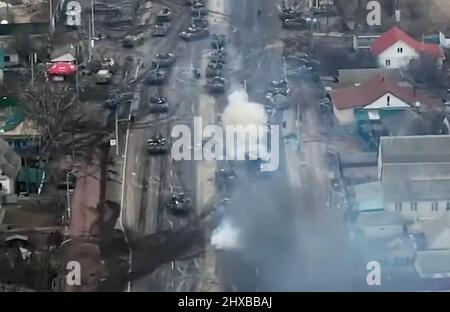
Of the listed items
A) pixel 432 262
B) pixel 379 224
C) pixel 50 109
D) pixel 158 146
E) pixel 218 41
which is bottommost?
pixel 432 262

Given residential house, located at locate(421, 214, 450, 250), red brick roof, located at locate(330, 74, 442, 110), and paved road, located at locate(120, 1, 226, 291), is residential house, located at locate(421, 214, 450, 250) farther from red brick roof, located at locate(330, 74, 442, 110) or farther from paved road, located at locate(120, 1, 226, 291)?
paved road, located at locate(120, 1, 226, 291)

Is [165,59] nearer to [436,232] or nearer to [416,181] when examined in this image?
[416,181]

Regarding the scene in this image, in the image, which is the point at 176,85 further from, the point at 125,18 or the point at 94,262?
the point at 94,262

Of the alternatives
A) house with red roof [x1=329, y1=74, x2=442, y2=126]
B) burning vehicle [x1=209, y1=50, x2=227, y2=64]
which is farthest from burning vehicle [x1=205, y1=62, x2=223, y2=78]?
house with red roof [x1=329, y1=74, x2=442, y2=126]

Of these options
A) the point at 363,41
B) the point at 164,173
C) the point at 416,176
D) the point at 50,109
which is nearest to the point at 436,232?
the point at 416,176

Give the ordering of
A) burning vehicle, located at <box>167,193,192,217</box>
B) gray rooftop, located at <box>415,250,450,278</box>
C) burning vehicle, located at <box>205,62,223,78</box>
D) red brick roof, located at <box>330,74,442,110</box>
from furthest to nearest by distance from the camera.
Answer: burning vehicle, located at <box>205,62,223,78</box>, red brick roof, located at <box>330,74,442,110</box>, burning vehicle, located at <box>167,193,192,217</box>, gray rooftop, located at <box>415,250,450,278</box>

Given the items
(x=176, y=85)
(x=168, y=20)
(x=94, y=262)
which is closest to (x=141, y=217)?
(x=94, y=262)
